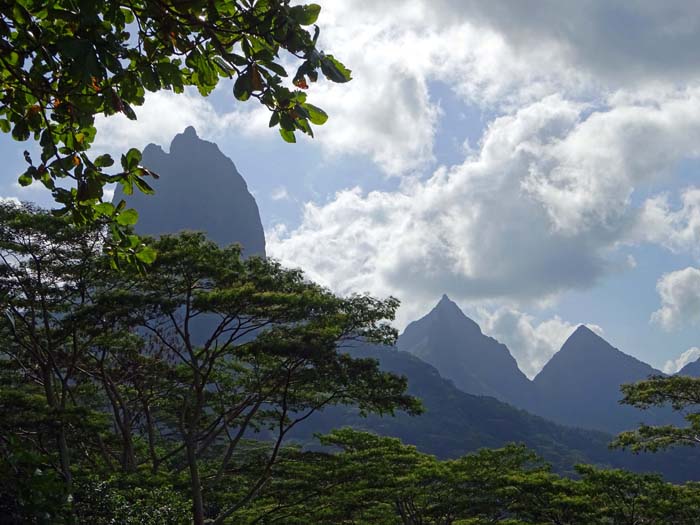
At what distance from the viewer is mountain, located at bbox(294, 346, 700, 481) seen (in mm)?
98250

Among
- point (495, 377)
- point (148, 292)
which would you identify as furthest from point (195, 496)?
point (495, 377)

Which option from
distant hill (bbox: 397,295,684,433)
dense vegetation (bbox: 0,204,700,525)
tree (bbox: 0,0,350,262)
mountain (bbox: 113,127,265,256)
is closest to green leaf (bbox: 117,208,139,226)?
tree (bbox: 0,0,350,262)

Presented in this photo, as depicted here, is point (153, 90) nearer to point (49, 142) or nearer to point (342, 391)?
point (49, 142)

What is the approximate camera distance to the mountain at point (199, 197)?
14738 centimetres

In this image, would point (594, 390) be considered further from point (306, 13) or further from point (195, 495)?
point (306, 13)

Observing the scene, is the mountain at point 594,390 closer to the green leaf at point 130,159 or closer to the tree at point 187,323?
the tree at point 187,323

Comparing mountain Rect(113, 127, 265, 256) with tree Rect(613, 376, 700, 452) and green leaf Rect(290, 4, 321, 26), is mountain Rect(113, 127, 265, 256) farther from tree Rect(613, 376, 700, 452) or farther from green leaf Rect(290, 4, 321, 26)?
green leaf Rect(290, 4, 321, 26)

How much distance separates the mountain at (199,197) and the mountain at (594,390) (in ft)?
342

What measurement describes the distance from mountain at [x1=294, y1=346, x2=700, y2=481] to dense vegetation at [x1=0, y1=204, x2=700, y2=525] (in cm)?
7971

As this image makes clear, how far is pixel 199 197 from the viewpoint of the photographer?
15038 cm

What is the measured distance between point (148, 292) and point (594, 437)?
401 feet

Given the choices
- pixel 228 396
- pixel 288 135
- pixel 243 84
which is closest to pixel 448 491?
pixel 228 396

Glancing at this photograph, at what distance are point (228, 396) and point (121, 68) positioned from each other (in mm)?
15074

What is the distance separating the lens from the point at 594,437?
12006 centimetres
